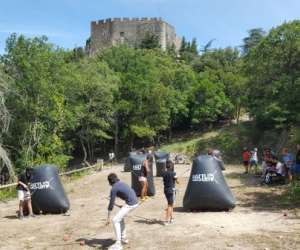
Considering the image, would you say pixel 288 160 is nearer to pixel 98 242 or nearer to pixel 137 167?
pixel 137 167

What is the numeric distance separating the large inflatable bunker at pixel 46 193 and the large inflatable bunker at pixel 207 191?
147 inches

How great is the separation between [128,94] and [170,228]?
120ft

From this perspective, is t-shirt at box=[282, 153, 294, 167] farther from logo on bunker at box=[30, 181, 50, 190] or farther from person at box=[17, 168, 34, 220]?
person at box=[17, 168, 34, 220]

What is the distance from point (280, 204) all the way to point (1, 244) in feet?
26.0

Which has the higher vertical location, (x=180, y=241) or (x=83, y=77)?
(x=83, y=77)

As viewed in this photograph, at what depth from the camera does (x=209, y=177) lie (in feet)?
46.5

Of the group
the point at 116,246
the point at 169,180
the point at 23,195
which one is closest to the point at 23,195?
the point at 23,195

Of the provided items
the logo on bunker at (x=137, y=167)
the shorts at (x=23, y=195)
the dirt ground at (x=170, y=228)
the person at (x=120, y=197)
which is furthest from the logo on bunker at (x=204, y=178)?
the logo on bunker at (x=137, y=167)

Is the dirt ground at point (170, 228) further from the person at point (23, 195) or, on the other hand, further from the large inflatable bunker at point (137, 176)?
the large inflatable bunker at point (137, 176)

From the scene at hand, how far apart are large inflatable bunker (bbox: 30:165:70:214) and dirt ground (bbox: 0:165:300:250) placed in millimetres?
351

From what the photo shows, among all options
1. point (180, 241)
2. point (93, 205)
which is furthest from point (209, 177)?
point (93, 205)

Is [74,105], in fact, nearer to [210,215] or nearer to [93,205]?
[93,205]

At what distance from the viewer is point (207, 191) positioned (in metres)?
14.0

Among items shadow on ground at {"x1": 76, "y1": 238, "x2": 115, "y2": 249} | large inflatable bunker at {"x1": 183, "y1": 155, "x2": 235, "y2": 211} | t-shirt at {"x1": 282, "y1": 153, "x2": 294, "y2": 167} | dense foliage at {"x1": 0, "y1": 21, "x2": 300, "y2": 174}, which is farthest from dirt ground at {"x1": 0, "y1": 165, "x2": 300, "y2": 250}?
dense foliage at {"x1": 0, "y1": 21, "x2": 300, "y2": 174}
